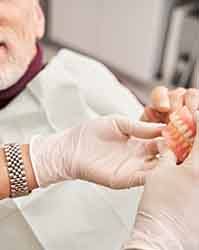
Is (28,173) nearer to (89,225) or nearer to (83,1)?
(89,225)

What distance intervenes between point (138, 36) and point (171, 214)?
1645 mm

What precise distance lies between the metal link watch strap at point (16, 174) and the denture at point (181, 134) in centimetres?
25

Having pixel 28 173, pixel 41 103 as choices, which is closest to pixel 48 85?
pixel 41 103

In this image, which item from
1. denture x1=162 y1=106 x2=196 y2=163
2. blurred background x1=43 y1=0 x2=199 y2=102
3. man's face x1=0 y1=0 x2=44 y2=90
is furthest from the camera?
blurred background x1=43 y1=0 x2=199 y2=102

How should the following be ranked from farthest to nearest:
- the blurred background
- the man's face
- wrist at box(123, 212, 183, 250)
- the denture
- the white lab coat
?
the blurred background, the man's face, the white lab coat, the denture, wrist at box(123, 212, 183, 250)

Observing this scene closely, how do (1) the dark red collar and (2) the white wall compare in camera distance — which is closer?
(1) the dark red collar

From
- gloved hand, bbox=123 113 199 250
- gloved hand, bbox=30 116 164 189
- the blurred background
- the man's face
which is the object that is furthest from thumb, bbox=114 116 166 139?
the blurred background

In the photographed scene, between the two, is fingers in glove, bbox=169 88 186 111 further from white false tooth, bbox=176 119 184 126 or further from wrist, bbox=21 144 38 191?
wrist, bbox=21 144 38 191

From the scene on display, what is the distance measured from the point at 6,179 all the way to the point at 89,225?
0.58 ft

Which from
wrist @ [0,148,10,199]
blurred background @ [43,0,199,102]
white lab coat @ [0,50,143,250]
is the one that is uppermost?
wrist @ [0,148,10,199]

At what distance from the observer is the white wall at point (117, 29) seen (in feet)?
6.96

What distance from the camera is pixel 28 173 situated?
2.64ft

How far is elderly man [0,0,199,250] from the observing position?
2.63 feet

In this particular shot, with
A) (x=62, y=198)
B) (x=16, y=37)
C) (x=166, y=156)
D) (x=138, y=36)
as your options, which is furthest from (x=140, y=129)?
(x=138, y=36)
